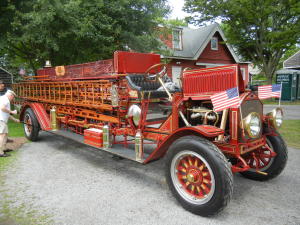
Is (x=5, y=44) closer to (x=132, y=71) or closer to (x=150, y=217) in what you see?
(x=132, y=71)

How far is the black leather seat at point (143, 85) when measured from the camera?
4.27 m

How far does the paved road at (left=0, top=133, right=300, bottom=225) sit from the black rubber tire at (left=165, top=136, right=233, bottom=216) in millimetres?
133

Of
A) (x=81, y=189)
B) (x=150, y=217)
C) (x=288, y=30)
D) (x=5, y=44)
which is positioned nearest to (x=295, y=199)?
(x=150, y=217)

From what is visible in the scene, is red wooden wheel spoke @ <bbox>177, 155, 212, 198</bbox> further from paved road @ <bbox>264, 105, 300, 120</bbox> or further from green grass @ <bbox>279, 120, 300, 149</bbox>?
paved road @ <bbox>264, 105, 300, 120</bbox>

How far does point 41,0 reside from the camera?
773 centimetres

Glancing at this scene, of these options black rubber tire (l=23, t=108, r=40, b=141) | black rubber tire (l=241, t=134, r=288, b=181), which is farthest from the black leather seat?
black rubber tire (l=23, t=108, r=40, b=141)

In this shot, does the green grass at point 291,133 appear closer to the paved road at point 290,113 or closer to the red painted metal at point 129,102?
the paved road at point 290,113

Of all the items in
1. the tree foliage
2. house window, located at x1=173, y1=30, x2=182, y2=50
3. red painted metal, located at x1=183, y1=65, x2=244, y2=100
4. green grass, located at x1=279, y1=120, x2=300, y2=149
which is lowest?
green grass, located at x1=279, y1=120, x2=300, y2=149

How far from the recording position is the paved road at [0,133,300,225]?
2.97 metres

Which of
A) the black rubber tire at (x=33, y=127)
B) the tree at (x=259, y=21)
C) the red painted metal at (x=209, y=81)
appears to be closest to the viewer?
the red painted metal at (x=209, y=81)

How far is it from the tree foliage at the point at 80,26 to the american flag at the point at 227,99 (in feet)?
22.3

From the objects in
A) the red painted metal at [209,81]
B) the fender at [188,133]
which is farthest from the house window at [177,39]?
the fender at [188,133]

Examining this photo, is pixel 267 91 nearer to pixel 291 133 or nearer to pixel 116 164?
pixel 116 164

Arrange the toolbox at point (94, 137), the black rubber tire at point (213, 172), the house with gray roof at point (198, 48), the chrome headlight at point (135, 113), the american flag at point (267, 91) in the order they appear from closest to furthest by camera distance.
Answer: the black rubber tire at point (213, 172), the american flag at point (267, 91), the chrome headlight at point (135, 113), the toolbox at point (94, 137), the house with gray roof at point (198, 48)
